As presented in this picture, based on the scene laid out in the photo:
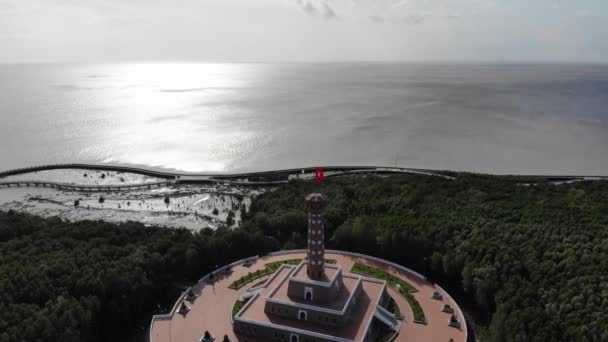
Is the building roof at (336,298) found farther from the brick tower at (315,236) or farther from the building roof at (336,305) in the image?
the brick tower at (315,236)

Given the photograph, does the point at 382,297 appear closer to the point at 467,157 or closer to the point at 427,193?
the point at 427,193

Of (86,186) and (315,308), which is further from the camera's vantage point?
(86,186)

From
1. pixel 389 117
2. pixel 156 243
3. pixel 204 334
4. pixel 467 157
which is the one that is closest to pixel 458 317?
pixel 204 334

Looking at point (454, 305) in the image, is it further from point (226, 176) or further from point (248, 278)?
point (226, 176)

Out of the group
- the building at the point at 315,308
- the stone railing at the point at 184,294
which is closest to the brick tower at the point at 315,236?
the building at the point at 315,308

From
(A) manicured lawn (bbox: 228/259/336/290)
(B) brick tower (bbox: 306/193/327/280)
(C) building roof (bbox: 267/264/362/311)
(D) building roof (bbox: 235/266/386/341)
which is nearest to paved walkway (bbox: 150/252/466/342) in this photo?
(A) manicured lawn (bbox: 228/259/336/290)

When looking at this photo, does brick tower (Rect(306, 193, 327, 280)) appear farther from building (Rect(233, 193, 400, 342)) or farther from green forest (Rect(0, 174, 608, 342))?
green forest (Rect(0, 174, 608, 342))

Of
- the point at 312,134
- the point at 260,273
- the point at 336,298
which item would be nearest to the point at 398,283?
the point at 336,298
